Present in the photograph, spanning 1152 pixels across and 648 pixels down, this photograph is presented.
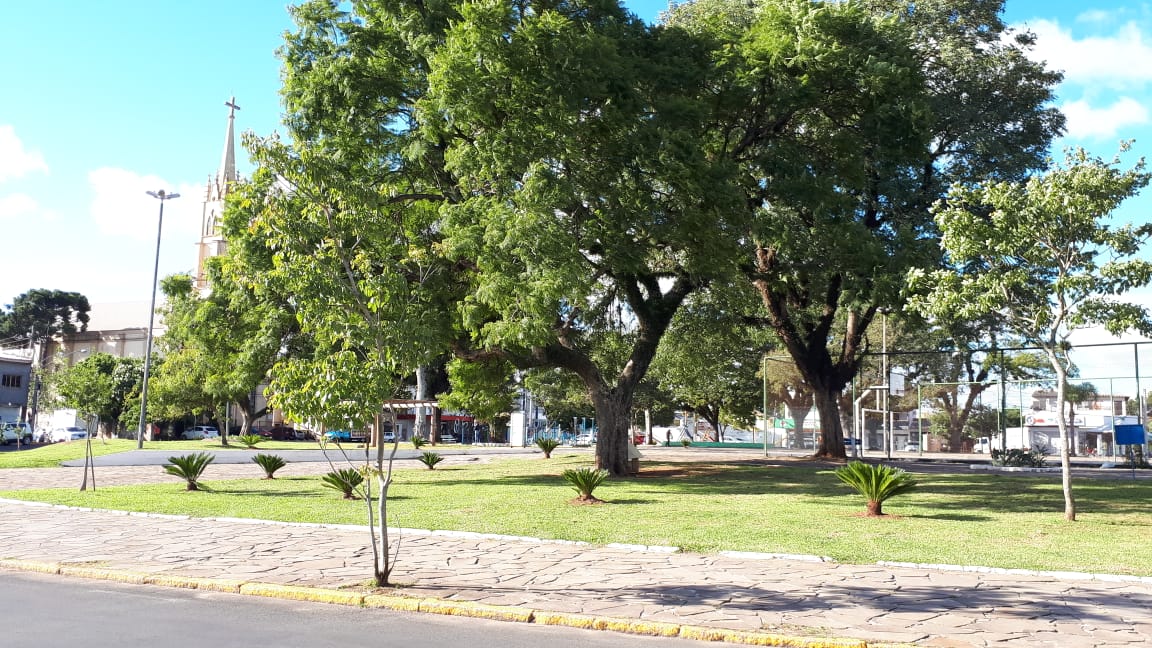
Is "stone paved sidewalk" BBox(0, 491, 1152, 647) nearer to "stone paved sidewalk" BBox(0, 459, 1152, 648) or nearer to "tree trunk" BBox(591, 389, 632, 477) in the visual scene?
"stone paved sidewalk" BBox(0, 459, 1152, 648)

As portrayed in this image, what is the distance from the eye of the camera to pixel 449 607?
24.7 feet

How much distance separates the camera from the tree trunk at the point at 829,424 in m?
30.4

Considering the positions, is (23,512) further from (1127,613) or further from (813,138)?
(813,138)

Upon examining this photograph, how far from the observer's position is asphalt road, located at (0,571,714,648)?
629 centimetres

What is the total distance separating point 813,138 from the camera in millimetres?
24547

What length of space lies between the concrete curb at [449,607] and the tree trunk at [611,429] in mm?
15031

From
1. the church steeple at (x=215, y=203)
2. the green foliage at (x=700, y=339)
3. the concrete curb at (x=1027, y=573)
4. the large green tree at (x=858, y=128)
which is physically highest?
the church steeple at (x=215, y=203)

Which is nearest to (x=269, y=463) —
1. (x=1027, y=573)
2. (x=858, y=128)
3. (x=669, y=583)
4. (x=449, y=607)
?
(x=449, y=607)

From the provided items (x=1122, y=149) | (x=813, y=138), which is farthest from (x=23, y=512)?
(x=813, y=138)

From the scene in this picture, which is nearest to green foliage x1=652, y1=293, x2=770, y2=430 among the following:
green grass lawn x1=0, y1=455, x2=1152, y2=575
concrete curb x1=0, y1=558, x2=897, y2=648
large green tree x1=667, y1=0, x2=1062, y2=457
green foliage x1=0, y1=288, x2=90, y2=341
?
large green tree x1=667, y1=0, x2=1062, y2=457

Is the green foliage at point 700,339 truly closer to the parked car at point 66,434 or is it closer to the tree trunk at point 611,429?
the tree trunk at point 611,429

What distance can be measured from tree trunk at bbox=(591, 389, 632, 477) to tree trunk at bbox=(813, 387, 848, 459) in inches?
410

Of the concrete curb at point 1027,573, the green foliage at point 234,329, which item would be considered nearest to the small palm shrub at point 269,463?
the green foliage at point 234,329

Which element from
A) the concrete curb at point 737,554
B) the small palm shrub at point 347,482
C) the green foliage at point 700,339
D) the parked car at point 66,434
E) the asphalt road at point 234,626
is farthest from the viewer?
the parked car at point 66,434
